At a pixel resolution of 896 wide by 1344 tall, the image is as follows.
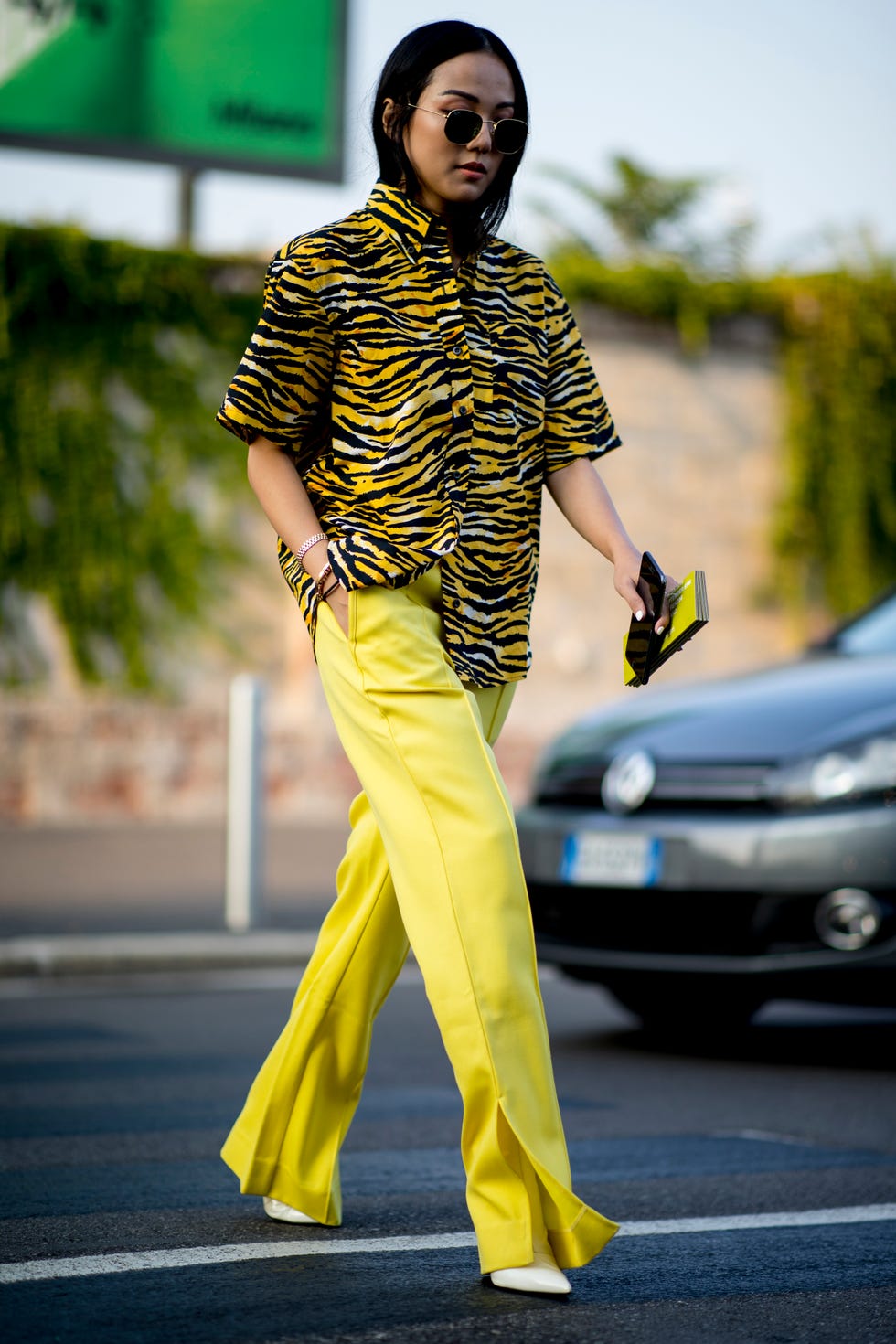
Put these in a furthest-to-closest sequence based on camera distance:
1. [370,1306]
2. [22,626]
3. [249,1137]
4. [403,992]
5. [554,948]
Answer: [22,626]
[403,992]
[554,948]
[249,1137]
[370,1306]

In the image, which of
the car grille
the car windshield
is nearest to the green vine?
the car windshield

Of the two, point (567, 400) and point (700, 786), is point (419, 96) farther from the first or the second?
point (700, 786)

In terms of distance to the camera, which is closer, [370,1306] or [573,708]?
[370,1306]

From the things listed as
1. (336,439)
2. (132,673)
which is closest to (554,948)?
(336,439)

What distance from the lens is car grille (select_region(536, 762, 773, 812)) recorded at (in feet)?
17.0

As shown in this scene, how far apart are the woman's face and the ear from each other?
1.7 inches

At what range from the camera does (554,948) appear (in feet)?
18.1

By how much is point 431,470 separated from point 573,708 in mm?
12366

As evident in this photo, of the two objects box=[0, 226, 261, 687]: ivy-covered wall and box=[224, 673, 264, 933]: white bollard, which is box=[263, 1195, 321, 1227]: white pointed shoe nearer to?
box=[224, 673, 264, 933]: white bollard

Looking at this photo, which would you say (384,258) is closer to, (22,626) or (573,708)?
(22,626)

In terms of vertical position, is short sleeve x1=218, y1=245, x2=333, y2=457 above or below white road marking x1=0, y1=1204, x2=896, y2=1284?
above

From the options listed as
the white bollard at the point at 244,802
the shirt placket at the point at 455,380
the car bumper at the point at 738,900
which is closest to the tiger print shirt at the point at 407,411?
the shirt placket at the point at 455,380

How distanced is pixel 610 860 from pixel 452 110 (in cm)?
289

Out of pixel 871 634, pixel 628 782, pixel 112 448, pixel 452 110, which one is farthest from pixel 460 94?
pixel 112 448
